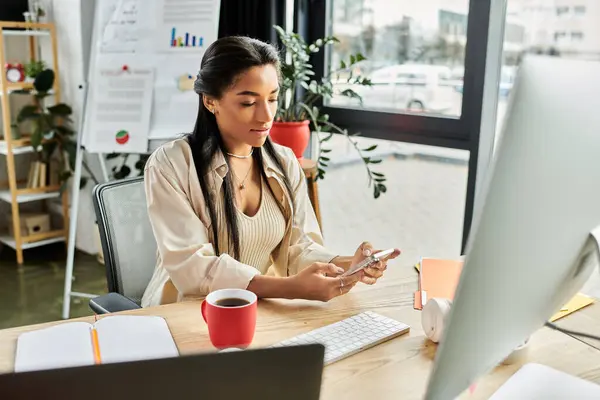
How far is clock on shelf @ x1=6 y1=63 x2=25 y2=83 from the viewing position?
351 centimetres

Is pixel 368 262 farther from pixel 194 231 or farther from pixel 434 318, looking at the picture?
pixel 194 231

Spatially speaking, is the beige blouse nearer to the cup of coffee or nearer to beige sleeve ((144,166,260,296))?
beige sleeve ((144,166,260,296))

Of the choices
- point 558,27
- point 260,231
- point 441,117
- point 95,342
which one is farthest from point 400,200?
point 95,342

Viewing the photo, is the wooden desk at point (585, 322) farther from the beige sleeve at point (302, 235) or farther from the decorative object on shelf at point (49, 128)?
the decorative object on shelf at point (49, 128)

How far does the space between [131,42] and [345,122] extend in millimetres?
1053

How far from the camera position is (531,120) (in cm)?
54

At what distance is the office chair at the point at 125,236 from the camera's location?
1592 mm

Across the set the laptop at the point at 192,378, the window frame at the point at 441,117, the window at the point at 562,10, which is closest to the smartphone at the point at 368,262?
the laptop at the point at 192,378

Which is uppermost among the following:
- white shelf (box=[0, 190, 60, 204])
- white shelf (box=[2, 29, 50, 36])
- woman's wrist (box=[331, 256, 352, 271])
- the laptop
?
white shelf (box=[2, 29, 50, 36])

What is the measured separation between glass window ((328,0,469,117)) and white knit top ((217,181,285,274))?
1107 mm

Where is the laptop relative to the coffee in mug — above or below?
above

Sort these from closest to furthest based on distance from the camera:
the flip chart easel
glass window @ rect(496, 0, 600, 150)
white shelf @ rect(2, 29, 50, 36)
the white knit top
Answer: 1. the white knit top
2. glass window @ rect(496, 0, 600, 150)
3. the flip chart easel
4. white shelf @ rect(2, 29, 50, 36)

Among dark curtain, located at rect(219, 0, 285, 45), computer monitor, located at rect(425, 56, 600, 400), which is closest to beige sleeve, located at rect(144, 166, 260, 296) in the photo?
computer monitor, located at rect(425, 56, 600, 400)

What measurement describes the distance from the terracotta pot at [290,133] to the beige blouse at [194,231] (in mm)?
790
